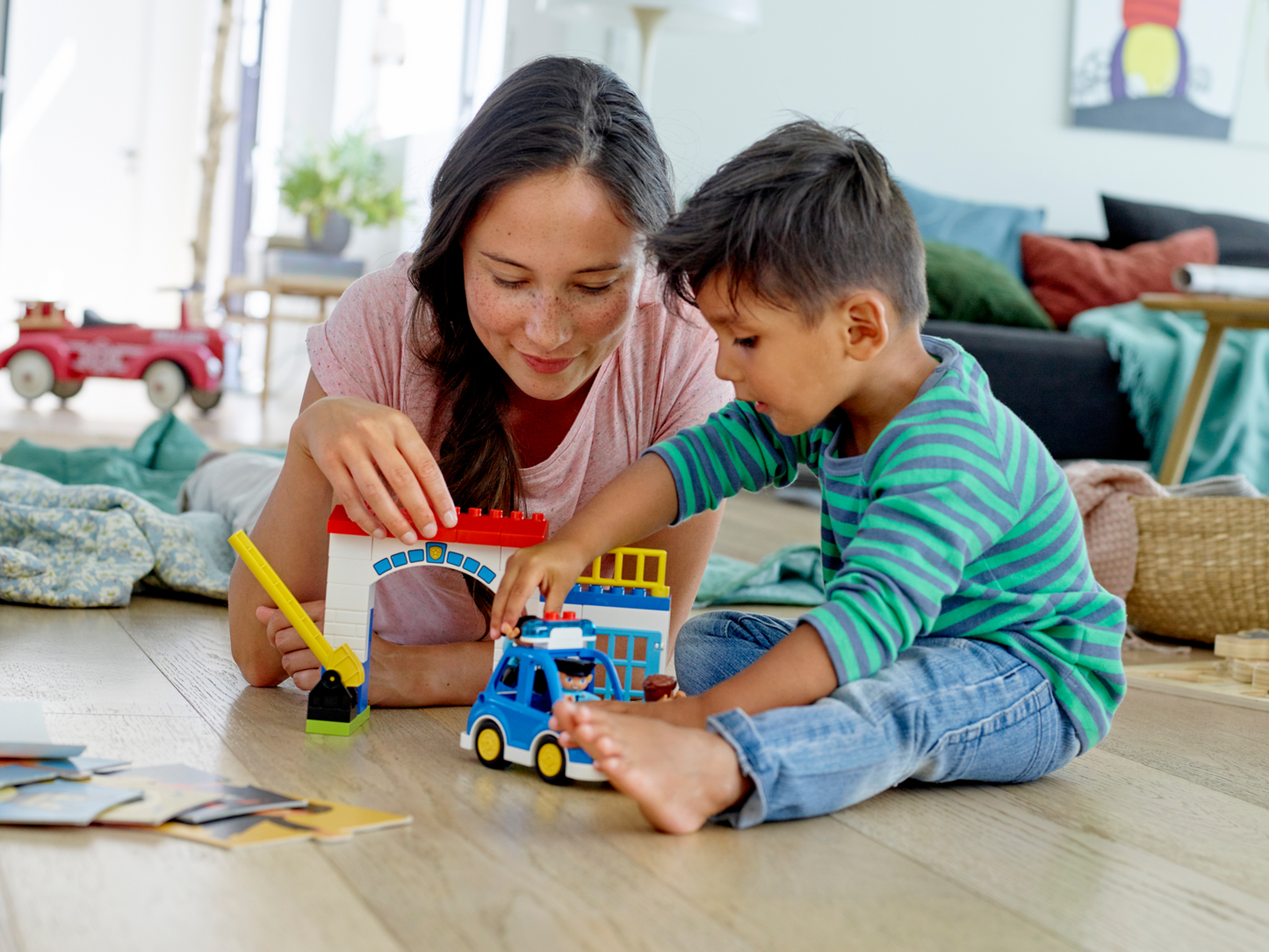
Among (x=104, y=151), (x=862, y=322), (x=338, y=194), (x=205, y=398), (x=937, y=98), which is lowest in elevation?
(x=205, y=398)

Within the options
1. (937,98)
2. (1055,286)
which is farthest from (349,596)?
(937,98)

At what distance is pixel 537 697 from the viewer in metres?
0.93

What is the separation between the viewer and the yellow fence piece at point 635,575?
41.5 inches

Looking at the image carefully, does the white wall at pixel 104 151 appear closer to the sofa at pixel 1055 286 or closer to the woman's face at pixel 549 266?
the sofa at pixel 1055 286

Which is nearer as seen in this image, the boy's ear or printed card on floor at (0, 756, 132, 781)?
printed card on floor at (0, 756, 132, 781)

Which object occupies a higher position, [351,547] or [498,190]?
[498,190]

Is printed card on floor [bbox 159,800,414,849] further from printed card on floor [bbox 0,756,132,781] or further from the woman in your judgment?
the woman

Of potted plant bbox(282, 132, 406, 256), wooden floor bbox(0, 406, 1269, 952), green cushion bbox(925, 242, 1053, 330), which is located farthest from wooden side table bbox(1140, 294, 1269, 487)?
potted plant bbox(282, 132, 406, 256)

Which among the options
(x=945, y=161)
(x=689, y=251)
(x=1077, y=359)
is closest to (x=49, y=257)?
(x=945, y=161)

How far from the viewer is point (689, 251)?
38.4 inches

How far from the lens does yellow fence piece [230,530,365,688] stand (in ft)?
3.27

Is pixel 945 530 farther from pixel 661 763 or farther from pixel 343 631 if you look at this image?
pixel 343 631

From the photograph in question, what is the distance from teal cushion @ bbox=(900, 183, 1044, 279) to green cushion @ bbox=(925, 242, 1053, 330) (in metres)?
0.24

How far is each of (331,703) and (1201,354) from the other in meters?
2.28
